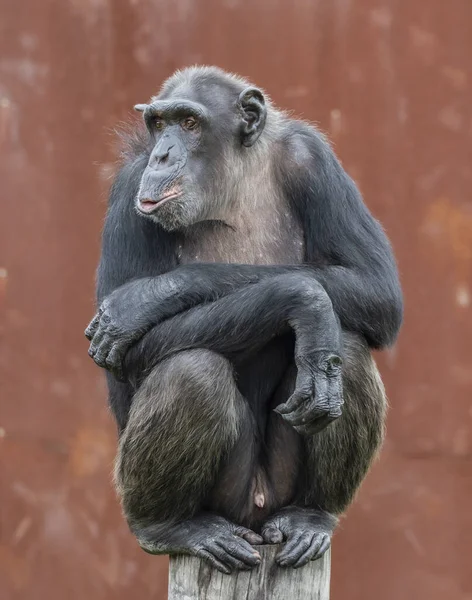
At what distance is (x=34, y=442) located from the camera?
695 centimetres

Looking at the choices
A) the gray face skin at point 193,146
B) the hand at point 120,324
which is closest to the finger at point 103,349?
the hand at point 120,324

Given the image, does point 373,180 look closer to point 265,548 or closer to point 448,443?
point 448,443

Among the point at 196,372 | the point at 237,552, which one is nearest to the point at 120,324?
the point at 196,372

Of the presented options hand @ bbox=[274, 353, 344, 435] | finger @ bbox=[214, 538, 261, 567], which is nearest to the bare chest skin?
hand @ bbox=[274, 353, 344, 435]

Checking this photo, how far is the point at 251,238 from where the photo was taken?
16.2 feet

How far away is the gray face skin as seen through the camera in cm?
466

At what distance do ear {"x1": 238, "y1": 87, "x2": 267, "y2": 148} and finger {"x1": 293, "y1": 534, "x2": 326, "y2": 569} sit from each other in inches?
54.7

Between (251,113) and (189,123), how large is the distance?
0.82 feet

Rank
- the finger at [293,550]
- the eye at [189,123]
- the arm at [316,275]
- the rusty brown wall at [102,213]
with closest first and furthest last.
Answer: the finger at [293,550] < the arm at [316,275] < the eye at [189,123] < the rusty brown wall at [102,213]

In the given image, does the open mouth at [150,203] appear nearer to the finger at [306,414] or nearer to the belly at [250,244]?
Result: the belly at [250,244]

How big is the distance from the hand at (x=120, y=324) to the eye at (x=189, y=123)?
575mm

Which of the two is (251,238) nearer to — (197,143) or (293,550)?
(197,143)

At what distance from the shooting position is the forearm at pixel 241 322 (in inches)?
179

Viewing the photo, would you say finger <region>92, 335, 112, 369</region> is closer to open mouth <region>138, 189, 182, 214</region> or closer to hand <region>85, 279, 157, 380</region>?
hand <region>85, 279, 157, 380</region>
